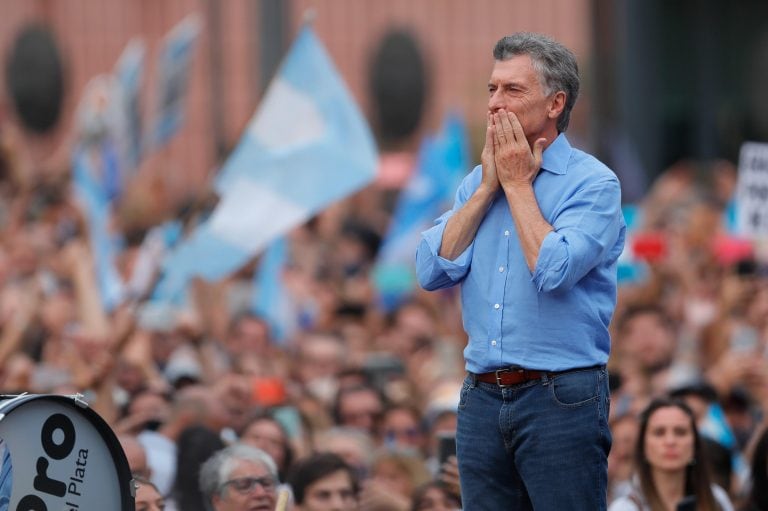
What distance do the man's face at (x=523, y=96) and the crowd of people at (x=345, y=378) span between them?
1405 millimetres

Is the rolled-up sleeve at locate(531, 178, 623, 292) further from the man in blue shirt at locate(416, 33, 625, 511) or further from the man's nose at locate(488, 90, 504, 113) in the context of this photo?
the man's nose at locate(488, 90, 504, 113)

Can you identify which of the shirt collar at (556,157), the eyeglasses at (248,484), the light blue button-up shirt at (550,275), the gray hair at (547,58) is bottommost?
the eyeglasses at (248,484)

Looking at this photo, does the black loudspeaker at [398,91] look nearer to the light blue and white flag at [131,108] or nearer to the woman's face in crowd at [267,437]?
the light blue and white flag at [131,108]

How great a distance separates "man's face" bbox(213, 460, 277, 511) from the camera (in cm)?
568

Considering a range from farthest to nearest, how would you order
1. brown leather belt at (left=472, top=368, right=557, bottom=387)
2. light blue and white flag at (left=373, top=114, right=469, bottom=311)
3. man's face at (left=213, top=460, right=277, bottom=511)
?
light blue and white flag at (left=373, top=114, right=469, bottom=311), man's face at (left=213, top=460, right=277, bottom=511), brown leather belt at (left=472, top=368, right=557, bottom=387)

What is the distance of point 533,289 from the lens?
405cm

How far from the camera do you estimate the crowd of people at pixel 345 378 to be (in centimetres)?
630

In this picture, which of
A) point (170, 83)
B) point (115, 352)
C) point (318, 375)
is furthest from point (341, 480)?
point (170, 83)

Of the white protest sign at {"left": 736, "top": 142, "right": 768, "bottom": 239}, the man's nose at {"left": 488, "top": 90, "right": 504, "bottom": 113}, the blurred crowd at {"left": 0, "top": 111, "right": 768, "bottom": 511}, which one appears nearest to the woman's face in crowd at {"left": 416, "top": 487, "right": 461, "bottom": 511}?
the blurred crowd at {"left": 0, "top": 111, "right": 768, "bottom": 511}

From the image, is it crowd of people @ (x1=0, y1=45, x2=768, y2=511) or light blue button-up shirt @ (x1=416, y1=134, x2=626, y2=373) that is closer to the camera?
light blue button-up shirt @ (x1=416, y1=134, x2=626, y2=373)

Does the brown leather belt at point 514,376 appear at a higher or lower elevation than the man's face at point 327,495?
higher

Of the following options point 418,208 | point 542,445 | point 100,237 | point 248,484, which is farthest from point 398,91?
point 542,445

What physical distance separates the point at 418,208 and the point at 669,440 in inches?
268

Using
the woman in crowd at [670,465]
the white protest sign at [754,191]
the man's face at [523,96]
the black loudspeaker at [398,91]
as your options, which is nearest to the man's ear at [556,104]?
the man's face at [523,96]
